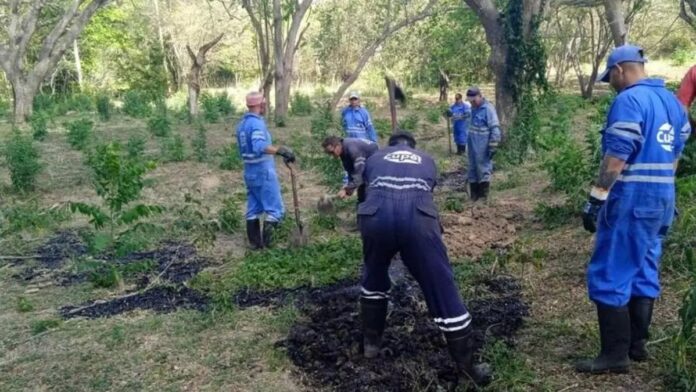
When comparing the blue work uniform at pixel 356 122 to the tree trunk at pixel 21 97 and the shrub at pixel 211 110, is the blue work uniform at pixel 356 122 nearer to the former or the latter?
the shrub at pixel 211 110

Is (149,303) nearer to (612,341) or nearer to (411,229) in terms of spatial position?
(411,229)

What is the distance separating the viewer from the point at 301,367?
433 centimetres

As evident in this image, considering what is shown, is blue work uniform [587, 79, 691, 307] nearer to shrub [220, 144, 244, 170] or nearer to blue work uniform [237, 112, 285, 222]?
blue work uniform [237, 112, 285, 222]

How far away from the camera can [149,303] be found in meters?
5.83

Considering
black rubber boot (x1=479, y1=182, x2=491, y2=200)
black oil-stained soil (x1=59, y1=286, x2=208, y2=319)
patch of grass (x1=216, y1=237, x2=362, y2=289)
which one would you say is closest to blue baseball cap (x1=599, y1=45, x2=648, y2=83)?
patch of grass (x1=216, y1=237, x2=362, y2=289)

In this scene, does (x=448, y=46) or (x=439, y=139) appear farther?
(x=448, y=46)

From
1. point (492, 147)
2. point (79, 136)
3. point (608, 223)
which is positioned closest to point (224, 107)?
point (79, 136)

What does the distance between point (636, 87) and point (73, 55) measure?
38.4m

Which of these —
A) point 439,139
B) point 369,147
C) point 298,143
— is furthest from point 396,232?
point 439,139

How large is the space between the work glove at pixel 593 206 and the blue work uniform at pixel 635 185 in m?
0.05

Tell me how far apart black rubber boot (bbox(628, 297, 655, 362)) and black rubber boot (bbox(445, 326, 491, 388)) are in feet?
2.96

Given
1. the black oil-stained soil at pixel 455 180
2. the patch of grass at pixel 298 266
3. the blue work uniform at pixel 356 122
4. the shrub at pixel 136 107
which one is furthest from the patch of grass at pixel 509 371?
the shrub at pixel 136 107

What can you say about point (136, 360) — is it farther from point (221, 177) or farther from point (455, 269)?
point (221, 177)

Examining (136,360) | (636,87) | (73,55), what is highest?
(73,55)
